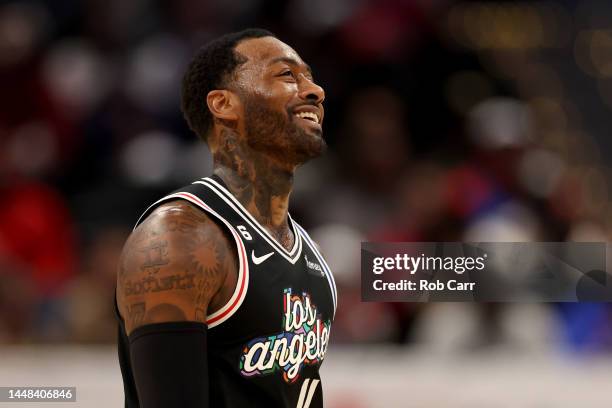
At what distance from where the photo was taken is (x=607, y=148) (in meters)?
7.05

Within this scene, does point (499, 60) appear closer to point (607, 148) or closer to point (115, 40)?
point (607, 148)

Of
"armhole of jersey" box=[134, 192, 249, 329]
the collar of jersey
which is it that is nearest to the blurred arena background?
the collar of jersey

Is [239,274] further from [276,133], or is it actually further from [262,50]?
[262,50]

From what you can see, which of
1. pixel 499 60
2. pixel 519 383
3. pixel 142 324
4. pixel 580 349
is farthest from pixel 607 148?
pixel 142 324

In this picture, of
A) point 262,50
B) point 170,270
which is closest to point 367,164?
point 262,50

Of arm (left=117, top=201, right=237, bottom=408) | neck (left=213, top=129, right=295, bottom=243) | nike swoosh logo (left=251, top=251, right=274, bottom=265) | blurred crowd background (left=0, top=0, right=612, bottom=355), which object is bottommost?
arm (left=117, top=201, right=237, bottom=408)

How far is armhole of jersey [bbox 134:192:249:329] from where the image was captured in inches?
98.7

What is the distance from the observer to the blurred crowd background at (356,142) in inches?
206

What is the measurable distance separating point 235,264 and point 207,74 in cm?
71

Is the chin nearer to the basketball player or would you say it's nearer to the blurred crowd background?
the basketball player

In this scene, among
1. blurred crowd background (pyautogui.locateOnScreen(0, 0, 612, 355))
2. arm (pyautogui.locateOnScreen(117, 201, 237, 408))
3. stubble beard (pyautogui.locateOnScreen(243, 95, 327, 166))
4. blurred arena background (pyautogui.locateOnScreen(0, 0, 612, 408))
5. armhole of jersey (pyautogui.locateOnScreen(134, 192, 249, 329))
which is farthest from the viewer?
blurred crowd background (pyautogui.locateOnScreen(0, 0, 612, 355))

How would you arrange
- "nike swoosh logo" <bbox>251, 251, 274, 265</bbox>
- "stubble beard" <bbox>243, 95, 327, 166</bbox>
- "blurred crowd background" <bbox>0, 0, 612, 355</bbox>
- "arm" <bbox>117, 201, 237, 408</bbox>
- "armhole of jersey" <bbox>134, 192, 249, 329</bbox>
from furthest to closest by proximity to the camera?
"blurred crowd background" <bbox>0, 0, 612, 355</bbox>, "stubble beard" <bbox>243, 95, 327, 166</bbox>, "nike swoosh logo" <bbox>251, 251, 274, 265</bbox>, "armhole of jersey" <bbox>134, 192, 249, 329</bbox>, "arm" <bbox>117, 201, 237, 408</bbox>

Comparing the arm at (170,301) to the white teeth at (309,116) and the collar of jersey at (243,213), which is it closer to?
the collar of jersey at (243,213)

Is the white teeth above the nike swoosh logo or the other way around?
A: above
